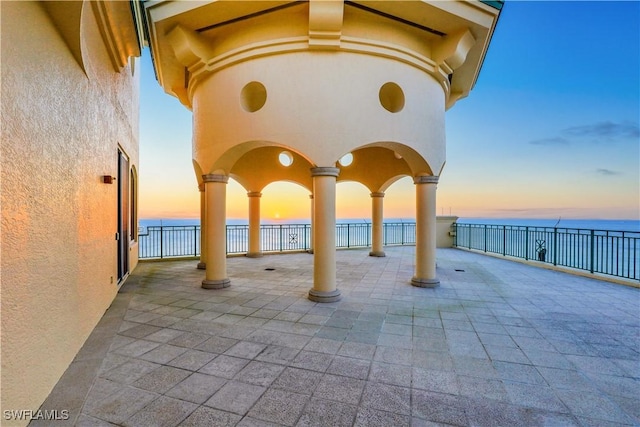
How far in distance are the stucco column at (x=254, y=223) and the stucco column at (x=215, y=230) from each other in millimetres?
4760

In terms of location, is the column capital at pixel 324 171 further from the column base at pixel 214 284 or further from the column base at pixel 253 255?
the column base at pixel 253 255

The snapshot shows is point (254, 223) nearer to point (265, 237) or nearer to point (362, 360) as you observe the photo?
point (265, 237)

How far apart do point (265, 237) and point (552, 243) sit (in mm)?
11968

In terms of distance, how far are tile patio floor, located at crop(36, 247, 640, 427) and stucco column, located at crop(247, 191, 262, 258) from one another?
509 centimetres

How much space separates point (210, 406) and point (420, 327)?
319cm

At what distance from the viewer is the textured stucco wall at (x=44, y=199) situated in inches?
78.7

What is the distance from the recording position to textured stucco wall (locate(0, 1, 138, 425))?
6.56 feet

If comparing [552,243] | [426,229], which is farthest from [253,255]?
[552,243]

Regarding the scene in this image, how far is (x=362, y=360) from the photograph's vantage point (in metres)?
3.37

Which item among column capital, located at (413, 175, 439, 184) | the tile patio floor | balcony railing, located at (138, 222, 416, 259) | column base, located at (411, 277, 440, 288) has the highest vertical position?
column capital, located at (413, 175, 439, 184)

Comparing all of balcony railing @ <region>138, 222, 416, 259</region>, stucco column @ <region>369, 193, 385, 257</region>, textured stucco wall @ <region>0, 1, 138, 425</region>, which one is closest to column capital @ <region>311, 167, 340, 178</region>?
textured stucco wall @ <region>0, 1, 138, 425</region>

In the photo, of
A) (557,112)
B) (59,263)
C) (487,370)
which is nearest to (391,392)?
(487,370)

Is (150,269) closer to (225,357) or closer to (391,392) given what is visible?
(225,357)

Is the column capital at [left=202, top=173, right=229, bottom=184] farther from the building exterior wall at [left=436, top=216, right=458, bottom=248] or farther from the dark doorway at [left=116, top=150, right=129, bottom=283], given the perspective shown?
the building exterior wall at [left=436, top=216, right=458, bottom=248]
